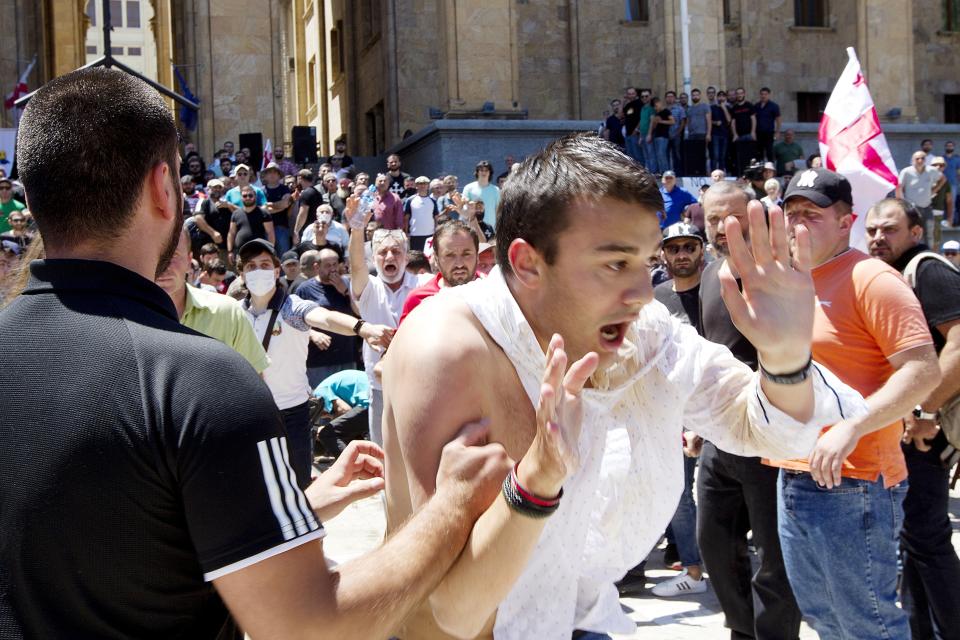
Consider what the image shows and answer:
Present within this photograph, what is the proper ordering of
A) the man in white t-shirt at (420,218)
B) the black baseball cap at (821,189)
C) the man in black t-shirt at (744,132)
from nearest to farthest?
the black baseball cap at (821,189) → the man in white t-shirt at (420,218) → the man in black t-shirt at (744,132)

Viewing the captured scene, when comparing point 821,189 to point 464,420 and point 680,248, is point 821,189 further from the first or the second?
point 464,420

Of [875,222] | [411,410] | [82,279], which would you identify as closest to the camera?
[82,279]

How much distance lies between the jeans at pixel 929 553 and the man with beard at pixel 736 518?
23.8 inches

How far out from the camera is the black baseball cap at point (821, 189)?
4.22m

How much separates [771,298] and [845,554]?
5.97 ft

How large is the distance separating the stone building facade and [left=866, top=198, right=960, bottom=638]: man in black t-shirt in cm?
1917

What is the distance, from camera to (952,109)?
3456 cm

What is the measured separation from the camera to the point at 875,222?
17.4 feet

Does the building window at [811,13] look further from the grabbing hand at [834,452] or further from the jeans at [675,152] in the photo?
the grabbing hand at [834,452]

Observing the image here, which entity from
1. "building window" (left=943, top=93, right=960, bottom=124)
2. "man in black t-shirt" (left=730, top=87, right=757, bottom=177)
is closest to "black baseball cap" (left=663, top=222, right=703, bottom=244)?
"man in black t-shirt" (left=730, top=87, right=757, bottom=177)

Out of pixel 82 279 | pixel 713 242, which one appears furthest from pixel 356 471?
pixel 713 242

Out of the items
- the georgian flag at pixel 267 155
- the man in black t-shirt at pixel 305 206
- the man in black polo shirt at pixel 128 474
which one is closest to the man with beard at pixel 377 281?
the man in black polo shirt at pixel 128 474

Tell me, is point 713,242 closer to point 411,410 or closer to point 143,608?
point 411,410

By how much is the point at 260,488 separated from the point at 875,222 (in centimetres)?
429
